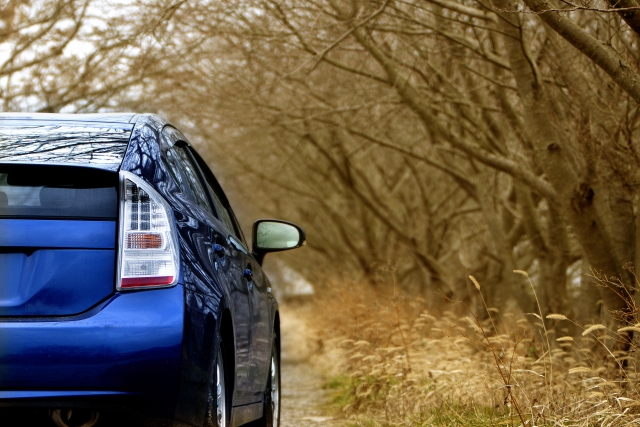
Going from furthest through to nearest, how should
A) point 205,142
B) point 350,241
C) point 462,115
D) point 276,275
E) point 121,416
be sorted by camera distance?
point 276,275 < point 350,241 < point 205,142 < point 462,115 < point 121,416

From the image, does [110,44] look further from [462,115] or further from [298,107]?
[462,115]

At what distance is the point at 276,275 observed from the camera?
3831 centimetres

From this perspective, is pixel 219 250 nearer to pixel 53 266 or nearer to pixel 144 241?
pixel 144 241

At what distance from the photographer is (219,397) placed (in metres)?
4.29

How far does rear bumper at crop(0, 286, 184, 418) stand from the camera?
3.41m

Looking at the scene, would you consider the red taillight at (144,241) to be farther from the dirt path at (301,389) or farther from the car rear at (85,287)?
the dirt path at (301,389)

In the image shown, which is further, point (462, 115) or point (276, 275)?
point (276, 275)

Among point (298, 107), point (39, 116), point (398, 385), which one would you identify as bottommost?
point (398, 385)

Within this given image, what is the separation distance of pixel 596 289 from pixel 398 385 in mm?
2095

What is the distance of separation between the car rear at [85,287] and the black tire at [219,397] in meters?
0.40

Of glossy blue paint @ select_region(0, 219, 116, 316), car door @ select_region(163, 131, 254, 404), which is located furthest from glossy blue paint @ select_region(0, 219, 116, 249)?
car door @ select_region(163, 131, 254, 404)

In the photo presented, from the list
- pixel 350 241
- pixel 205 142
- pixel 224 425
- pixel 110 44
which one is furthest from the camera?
pixel 350 241

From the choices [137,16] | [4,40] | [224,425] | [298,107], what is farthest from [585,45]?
[4,40]

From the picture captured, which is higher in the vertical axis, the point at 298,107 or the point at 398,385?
the point at 298,107
